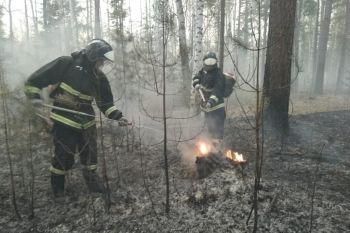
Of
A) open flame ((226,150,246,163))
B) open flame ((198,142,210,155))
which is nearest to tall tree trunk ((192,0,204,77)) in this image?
→ open flame ((198,142,210,155))

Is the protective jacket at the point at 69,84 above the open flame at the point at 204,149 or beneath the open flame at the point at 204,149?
above

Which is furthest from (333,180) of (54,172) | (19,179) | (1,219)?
(19,179)

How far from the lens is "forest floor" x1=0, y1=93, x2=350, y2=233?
3688 mm

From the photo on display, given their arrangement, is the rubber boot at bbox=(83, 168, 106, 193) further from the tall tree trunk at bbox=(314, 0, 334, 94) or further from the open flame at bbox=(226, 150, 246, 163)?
the tall tree trunk at bbox=(314, 0, 334, 94)

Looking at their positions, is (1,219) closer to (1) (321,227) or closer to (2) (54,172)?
(2) (54,172)

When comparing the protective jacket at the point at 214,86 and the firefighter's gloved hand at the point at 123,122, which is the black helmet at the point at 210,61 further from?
the firefighter's gloved hand at the point at 123,122

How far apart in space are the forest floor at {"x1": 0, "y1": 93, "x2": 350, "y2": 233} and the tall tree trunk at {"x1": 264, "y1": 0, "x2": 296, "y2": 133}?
3.60ft

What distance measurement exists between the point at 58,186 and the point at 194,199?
1970mm

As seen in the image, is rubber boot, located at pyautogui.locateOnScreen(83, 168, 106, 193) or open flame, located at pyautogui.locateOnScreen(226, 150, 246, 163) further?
open flame, located at pyautogui.locateOnScreen(226, 150, 246, 163)

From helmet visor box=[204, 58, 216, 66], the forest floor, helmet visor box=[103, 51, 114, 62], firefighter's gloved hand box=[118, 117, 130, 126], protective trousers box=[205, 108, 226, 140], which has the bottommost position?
the forest floor

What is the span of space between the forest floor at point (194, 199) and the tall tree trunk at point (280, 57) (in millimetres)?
1096

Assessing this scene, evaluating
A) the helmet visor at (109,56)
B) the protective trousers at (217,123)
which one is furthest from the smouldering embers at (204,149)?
the helmet visor at (109,56)

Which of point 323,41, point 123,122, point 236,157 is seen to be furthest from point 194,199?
point 323,41

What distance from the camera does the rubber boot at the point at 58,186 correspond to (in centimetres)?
443
